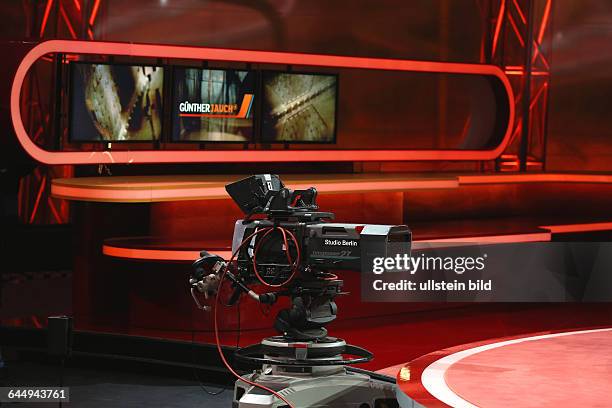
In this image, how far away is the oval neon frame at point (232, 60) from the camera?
711cm

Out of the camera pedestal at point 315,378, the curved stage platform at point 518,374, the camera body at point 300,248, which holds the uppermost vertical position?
the camera body at point 300,248

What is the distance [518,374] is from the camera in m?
3.79

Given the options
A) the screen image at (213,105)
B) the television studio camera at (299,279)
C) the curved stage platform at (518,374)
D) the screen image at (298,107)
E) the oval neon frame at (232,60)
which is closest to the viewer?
the curved stage platform at (518,374)

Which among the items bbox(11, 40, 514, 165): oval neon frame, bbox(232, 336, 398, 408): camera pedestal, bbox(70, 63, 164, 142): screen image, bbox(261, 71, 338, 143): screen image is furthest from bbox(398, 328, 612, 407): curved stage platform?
bbox(261, 71, 338, 143): screen image

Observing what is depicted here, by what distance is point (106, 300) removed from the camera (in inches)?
317

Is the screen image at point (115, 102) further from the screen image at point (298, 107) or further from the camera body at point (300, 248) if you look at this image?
the camera body at point (300, 248)

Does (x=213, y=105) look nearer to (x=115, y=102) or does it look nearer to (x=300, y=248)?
(x=115, y=102)

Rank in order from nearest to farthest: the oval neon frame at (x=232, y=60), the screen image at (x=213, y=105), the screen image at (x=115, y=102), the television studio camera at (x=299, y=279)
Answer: the television studio camera at (x=299, y=279) → the oval neon frame at (x=232, y=60) → the screen image at (x=115, y=102) → the screen image at (x=213, y=105)

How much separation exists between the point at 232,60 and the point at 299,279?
3.99 metres

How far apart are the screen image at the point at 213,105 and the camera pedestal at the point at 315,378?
3856 mm

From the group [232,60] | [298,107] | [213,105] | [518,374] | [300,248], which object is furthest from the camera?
[298,107]

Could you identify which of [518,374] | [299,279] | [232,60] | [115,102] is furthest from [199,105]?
[518,374]

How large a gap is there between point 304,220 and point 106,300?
3973 mm

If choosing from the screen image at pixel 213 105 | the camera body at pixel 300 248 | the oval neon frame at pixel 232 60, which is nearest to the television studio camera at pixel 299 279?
the camera body at pixel 300 248
